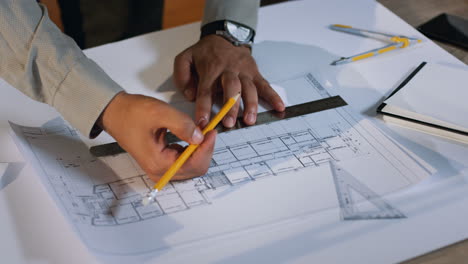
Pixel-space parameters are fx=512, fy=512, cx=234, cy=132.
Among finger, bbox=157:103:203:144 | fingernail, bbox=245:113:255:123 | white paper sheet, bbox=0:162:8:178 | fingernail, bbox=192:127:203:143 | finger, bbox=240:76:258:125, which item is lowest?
white paper sheet, bbox=0:162:8:178

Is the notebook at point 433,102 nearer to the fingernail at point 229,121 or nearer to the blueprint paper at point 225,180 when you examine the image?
the blueprint paper at point 225,180

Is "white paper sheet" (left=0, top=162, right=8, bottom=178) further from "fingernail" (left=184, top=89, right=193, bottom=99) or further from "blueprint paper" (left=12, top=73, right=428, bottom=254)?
"fingernail" (left=184, top=89, right=193, bottom=99)

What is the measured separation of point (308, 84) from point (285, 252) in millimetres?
399

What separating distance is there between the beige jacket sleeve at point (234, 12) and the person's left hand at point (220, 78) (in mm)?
57

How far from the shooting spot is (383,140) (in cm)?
80

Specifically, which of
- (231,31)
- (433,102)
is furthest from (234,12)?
(433,102)

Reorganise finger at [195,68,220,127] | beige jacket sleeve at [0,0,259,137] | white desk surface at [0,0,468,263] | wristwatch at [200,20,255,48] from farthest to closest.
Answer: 1. wristwatch at [200,20,255,48]
2. finger at [195,68,220,127]
3. beige jacket sleeve at [0,0,259,137]
4. white desk surface at [0,0,468,263]

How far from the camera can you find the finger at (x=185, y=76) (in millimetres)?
924

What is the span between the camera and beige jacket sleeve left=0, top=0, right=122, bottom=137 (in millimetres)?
745

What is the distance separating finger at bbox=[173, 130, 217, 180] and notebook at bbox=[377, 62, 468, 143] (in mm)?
321

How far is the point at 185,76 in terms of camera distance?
93 cm

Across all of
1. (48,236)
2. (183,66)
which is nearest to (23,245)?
(48,236)

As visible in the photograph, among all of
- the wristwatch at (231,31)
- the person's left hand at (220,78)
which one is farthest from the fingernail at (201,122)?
the wristwatch at (231,31)

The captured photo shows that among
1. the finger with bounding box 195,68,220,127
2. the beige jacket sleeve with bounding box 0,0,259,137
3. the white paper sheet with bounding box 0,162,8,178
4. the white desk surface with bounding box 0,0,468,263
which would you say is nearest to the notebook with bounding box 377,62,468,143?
the white desk surface with bounding box 0,0,468,263
